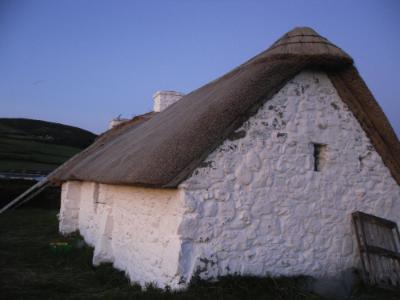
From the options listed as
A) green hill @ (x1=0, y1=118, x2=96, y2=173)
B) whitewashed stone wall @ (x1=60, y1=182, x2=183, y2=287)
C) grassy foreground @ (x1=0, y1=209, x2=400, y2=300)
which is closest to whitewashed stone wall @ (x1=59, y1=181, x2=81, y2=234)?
grassy foreground @ (x1=0, y1=209, x2=400, y2=300)

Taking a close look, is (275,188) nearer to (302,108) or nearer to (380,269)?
(302,108)

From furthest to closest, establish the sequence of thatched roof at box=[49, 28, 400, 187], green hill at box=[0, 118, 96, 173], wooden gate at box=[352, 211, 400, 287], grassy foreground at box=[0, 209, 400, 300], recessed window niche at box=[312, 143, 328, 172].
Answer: green hill at box=[0, 118, 96, 173] < recessed window niche at box=[312, 143, 328, 172] < wooden gate at box=[352, 211, 400, 287] < thatched roof at box=[49, 28, 400, 187] < grassy foreground at box=[0, 209, 400, 300]

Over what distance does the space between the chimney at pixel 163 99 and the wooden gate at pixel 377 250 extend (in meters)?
7.64

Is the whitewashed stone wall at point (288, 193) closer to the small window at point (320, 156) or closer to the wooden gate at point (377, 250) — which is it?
the small window at point (320, 156)

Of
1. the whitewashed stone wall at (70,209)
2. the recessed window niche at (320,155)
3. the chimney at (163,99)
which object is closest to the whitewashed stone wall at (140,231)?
the whitewashed stone wall at (70,209)

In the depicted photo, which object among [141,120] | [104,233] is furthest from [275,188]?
[141,120]

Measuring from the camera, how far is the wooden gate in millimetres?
5355

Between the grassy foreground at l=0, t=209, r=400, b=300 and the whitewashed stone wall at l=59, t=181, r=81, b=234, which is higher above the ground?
the whitewashed stone wall at l=59, t=181, r=81, b=234

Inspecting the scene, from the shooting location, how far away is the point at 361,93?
5.87 m

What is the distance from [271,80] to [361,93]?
1.61m

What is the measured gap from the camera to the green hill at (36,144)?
26.6 meters

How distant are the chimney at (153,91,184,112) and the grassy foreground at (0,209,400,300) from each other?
16.2 feet

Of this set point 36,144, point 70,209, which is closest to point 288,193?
point 70,209

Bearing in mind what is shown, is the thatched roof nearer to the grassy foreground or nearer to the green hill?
the grassy foreground
